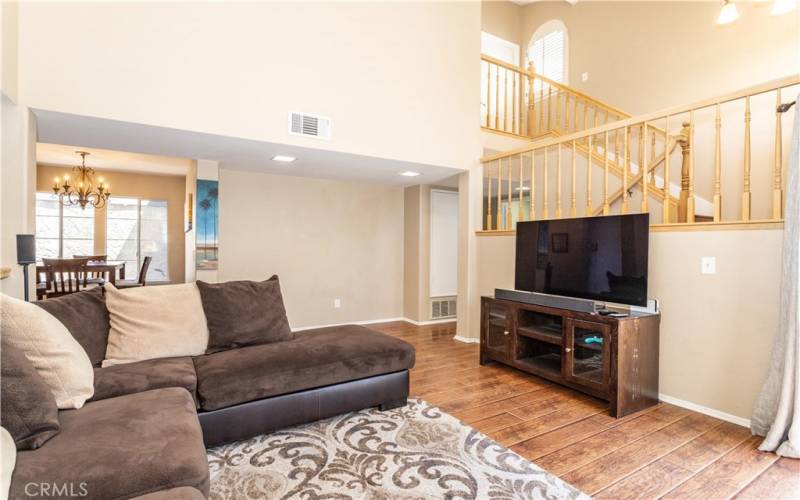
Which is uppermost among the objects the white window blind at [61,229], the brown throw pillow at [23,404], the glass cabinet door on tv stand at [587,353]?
the white window blind at [61,229]

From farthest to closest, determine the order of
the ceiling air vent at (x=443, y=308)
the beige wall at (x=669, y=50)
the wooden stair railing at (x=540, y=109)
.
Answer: the ceiling air vent at (x=443, y=308)
the wooden stair railing at (x=540, y=109)
the beige wall at (x=669, y=50)

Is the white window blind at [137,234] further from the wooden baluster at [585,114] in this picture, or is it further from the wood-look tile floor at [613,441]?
the wooden baluster at [585,114]

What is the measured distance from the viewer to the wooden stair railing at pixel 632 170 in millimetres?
2709

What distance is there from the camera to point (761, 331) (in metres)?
2.42

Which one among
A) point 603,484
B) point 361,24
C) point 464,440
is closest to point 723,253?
point 603,484

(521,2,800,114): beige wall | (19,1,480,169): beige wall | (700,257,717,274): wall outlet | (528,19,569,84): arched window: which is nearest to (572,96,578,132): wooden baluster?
(521,2,800,114): beige wall

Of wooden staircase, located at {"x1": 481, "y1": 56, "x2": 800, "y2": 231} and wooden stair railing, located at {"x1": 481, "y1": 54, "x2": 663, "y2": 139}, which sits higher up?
wooden stair railing, located at {"x1": 481, "y1": 54, "x2": 663, "y2": 139}

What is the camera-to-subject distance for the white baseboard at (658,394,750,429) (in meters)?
2.49

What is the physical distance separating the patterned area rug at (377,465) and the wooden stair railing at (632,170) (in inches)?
85.6

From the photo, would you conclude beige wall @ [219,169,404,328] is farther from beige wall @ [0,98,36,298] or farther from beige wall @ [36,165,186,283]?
beige wall @ [36,165,186,283]

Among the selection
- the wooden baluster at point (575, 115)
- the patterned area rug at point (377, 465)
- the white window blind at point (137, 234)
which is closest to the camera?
the patterned area rug at point (377, 465)

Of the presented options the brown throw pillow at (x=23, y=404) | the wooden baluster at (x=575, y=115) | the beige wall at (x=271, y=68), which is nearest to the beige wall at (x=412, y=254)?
the beige wall at (x=271, y=68)

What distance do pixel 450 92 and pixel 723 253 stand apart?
3036 millimetres

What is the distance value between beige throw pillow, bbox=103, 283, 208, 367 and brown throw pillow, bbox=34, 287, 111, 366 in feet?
0.12
